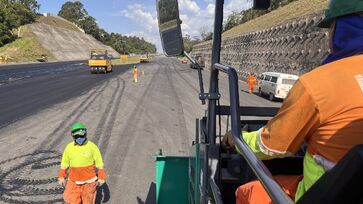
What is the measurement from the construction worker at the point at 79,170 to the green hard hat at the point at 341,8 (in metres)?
5.05

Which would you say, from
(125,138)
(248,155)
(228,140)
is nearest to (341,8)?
(248,155)

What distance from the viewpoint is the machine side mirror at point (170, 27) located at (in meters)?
2.75

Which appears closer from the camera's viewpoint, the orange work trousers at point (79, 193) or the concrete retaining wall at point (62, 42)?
the orange work trousers at point (79, 193)

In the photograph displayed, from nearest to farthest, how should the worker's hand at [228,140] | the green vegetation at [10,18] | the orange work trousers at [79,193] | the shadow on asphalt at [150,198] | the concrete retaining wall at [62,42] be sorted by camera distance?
the worker's hand at [228,140]
the orange work trousers at [79,193]
the shadow on asphalt at [150,198]
the green vegetation at [10,18]
the concrete retaining wall at [62,42]

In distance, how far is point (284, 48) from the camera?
3553 centimetres

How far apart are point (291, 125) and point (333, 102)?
197mm

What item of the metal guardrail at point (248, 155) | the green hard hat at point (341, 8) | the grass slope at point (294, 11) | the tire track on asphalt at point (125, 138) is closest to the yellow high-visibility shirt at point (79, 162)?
the tire track on asphalt at point (125, 138)

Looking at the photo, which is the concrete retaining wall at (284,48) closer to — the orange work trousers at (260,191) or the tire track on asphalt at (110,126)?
the tire track on asphalt at (110,126)

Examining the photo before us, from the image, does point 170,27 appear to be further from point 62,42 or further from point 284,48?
point 62,42

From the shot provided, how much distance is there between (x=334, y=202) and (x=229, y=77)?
1.23 meters

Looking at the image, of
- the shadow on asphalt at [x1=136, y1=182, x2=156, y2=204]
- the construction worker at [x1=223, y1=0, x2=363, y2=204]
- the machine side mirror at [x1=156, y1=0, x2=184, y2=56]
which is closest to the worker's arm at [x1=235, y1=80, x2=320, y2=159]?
the construction worker at [x1=223, y1=0, x2=363, y2=204]

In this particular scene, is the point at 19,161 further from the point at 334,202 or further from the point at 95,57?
the point at 95,57

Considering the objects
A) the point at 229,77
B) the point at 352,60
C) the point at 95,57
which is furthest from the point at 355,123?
the point at 95,57

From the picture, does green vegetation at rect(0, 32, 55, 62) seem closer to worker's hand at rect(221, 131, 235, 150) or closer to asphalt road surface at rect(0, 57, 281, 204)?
asphalt road surface at rect(0, 57, 281, 204)
